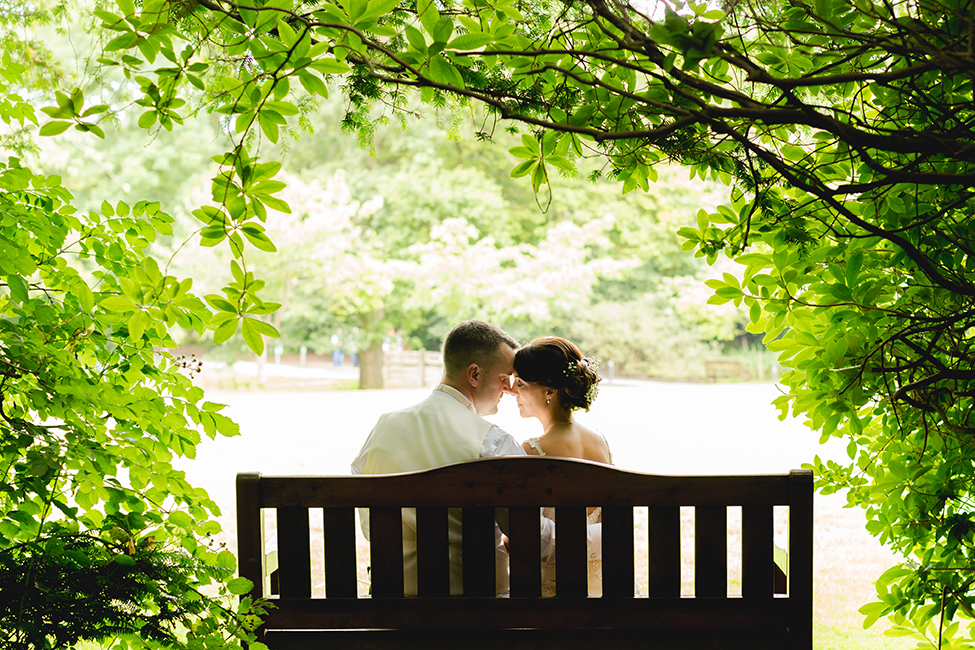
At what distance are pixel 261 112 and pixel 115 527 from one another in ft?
3.26

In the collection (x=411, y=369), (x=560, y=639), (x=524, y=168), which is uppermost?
(x=524, y=168)

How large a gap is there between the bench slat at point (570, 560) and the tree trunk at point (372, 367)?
57.0 ft

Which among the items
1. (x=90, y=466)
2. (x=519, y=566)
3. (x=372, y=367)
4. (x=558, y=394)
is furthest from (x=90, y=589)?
(x=372, y=367)

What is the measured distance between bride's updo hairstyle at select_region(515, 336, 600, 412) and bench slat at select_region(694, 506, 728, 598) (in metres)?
1.04

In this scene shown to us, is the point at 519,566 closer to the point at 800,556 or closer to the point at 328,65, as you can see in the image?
the point at 800,556

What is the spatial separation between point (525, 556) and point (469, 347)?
1.00m

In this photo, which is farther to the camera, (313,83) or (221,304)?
(313,83)

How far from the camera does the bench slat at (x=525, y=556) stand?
2.14 m

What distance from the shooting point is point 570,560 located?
2.16 m

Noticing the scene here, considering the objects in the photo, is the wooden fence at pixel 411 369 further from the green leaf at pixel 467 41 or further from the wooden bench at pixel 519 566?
the green leaf at pixel 467 41

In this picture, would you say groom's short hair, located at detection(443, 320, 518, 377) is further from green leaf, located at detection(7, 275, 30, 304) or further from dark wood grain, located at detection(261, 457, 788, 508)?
green leaf, located at detection(7, 275, 30, 304)

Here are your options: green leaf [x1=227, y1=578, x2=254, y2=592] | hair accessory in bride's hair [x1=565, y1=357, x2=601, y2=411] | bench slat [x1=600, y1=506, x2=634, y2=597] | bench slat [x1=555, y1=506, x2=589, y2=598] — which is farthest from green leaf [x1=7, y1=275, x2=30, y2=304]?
hair accessory in bride's hair [x1=565, y1=357, x2=601, y2=411]

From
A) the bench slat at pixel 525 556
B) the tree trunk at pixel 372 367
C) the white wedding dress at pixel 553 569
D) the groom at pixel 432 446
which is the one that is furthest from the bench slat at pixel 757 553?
the tree trunk at pixel 372 367

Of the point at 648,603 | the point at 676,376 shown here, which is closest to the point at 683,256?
the point at 676,376
